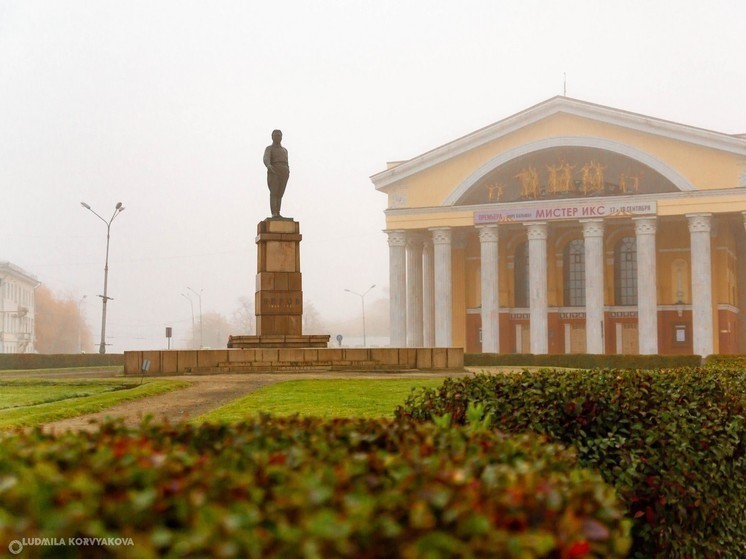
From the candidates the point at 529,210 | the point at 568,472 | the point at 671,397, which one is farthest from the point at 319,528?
the point at 529,210

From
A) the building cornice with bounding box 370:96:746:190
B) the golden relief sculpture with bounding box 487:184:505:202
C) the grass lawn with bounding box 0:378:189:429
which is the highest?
the building cornice with bounding box 370:96:746:190

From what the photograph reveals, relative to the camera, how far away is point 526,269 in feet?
152

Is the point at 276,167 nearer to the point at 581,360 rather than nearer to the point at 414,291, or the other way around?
the point at 581,360

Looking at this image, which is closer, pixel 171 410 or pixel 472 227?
pixel 171 410

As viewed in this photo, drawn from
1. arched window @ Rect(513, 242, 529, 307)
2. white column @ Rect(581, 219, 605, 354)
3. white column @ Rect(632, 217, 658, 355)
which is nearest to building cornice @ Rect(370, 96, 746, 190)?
white column @ Rect(632, 217, 658, 355)

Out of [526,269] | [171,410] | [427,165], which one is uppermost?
[427,165]

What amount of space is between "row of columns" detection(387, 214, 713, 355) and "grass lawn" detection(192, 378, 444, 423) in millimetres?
25117

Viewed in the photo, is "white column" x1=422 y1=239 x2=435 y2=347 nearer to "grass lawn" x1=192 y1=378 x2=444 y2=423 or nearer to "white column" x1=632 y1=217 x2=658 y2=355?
"white column" x1=632 y1=217 x2=658 y2=355

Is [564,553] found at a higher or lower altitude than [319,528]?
lower

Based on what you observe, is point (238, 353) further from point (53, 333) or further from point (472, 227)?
point (53, 333)

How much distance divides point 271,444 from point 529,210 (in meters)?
38.7

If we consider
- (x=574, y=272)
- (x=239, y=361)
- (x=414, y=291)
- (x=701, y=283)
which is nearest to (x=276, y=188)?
(x=239, y=361)

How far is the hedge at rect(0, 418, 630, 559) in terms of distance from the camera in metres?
2.00

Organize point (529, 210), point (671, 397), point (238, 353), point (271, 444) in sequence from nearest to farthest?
1. point (271, 444)
2. point (671, 397)
3. point (238, 353)
4. point (529, 210)
